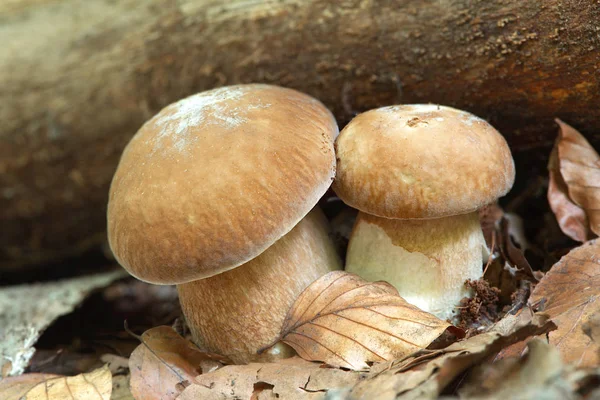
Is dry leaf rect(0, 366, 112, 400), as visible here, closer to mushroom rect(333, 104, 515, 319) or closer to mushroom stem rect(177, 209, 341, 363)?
mushroom stem rect(177, 209, 341, 363)

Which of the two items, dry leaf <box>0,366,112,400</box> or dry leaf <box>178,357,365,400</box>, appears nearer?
dry leaf <box>178,357,365,400</box>

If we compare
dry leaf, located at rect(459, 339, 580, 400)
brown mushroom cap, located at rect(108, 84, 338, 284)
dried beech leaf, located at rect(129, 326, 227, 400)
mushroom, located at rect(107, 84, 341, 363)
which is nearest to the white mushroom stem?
mushroom, located at rect(107, 84, 341, 363)

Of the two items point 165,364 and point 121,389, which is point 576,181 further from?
point 121,389

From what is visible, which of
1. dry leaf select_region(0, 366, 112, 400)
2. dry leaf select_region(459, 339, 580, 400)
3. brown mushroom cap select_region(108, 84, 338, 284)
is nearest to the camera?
dry leaf select_region(459, 339, 580, 400)

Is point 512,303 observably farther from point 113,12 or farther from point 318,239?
point 113,12

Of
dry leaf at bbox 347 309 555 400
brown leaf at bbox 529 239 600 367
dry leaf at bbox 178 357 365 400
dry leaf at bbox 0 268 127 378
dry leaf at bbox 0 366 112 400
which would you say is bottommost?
dry leaf at bbox 0 268 127 378

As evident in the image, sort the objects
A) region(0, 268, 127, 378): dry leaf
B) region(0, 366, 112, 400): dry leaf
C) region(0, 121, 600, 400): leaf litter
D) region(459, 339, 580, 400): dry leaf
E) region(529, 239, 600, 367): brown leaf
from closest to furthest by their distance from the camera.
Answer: region(459, 339, 580, 400): dry leaf → region(0, 121, 600, 400): leaf litter → region(529, 239, 600, 367): brown leaf → region(0, 366, 112, 400): dry leaf → region(0, 268, 127, 378): dry leaf

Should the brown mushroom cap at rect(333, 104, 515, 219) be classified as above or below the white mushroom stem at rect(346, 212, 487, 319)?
above
